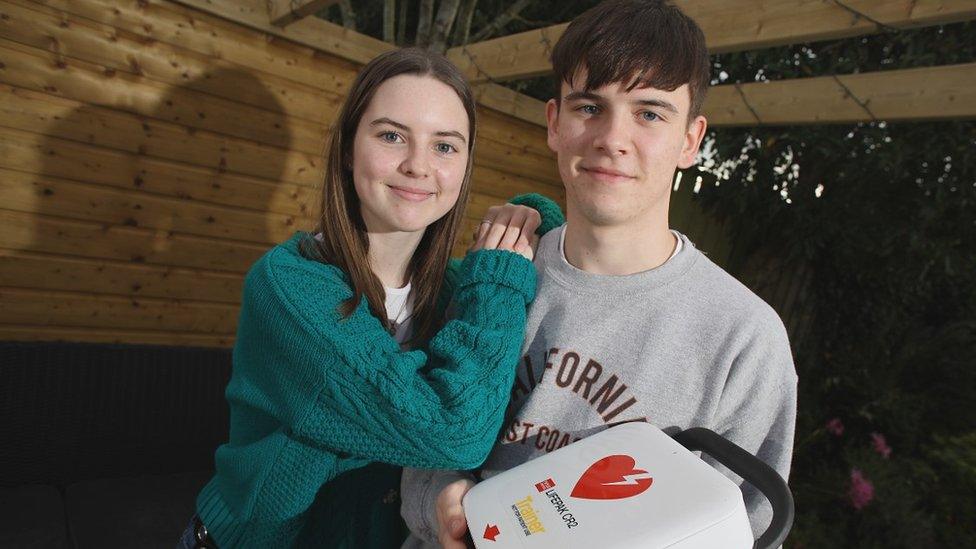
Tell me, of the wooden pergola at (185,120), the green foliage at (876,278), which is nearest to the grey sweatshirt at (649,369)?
the wooden pergola at (185,120)

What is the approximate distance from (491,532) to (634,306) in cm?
50

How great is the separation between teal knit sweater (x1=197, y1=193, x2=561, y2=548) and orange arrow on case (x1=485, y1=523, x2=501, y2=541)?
0.25 meters

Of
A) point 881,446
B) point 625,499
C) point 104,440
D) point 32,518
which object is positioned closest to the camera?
point 625,499

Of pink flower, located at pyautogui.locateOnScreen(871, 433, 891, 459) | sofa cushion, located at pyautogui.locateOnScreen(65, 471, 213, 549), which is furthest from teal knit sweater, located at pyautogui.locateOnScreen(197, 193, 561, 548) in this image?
pink flower, located at pyautogui.locateOnScreen(871, 433, 891, 459)

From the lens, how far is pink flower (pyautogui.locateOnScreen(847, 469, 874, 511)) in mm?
2979

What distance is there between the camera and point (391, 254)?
4.91 feet

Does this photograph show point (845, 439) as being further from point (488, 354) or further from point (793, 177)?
point (488, 354)

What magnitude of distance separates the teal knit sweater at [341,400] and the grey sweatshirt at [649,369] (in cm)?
8

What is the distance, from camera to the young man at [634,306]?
103 cm

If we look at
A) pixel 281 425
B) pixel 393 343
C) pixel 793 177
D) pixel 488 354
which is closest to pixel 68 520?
pixel 281 425

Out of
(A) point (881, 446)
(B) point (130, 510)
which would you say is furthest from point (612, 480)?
(A) point (881, 446)

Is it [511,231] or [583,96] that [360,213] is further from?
[583,96]

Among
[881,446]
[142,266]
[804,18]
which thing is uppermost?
[804,18]

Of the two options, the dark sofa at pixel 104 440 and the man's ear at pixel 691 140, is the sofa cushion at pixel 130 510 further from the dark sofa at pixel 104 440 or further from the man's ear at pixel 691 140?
the man's ear at pixel 691 140
